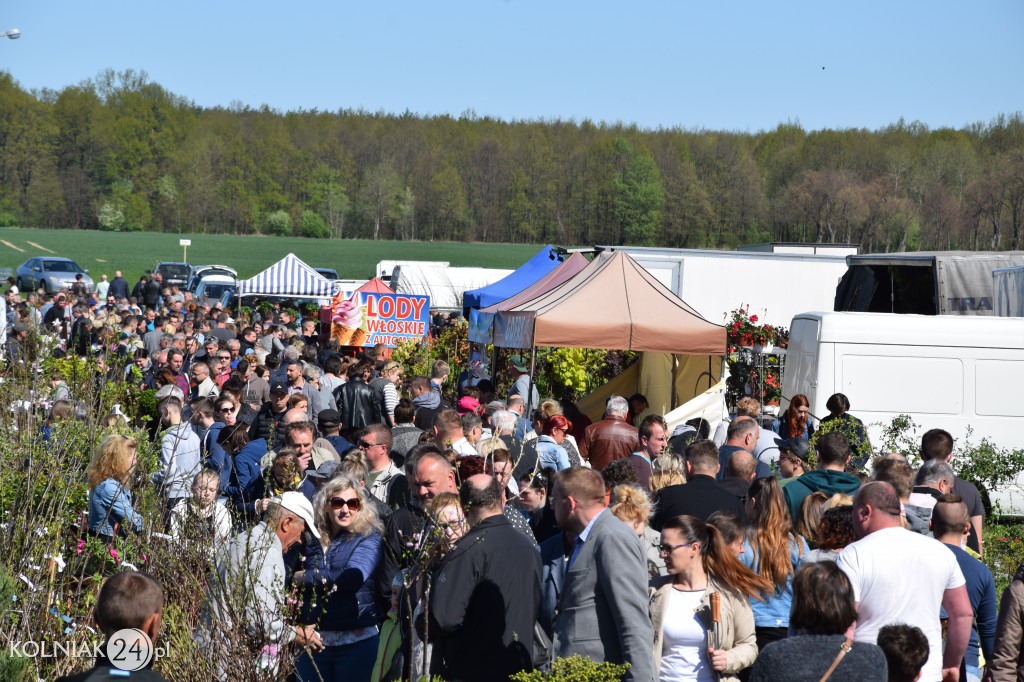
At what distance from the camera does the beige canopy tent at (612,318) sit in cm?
1027

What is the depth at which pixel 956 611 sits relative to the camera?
423 cm

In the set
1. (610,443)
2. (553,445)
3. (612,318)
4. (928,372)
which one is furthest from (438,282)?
(553,445)

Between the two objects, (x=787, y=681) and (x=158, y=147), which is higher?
(x=158, y=147)

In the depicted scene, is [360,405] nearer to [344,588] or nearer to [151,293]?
[344,588]

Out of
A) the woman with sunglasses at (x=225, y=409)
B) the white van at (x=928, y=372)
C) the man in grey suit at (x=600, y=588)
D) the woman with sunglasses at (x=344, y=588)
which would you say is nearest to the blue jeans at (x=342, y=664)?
the woman with sunglasses at (x=344, y=588)

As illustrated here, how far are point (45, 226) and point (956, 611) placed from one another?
105894 millimetres

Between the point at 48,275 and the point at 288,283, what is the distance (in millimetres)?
18021

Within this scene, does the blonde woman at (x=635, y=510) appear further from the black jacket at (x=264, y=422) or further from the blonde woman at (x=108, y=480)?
the black jacket at (x=264, y=422)

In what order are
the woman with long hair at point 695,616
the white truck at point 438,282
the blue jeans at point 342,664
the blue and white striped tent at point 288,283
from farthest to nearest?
1. the white truck at point 438,282
2. the blue and white striped tent at point 288,283
3. the blue jeans at point 342,664
4. the woman with long hair at point 695,616

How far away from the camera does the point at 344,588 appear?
4.33 metres

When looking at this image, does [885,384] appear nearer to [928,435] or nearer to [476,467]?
[928,435]

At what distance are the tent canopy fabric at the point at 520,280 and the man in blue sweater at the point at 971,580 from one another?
10.6 meters

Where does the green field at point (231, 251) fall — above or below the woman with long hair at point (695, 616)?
above

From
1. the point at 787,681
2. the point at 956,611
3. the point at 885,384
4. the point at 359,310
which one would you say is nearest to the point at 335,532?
the point at 787,681
